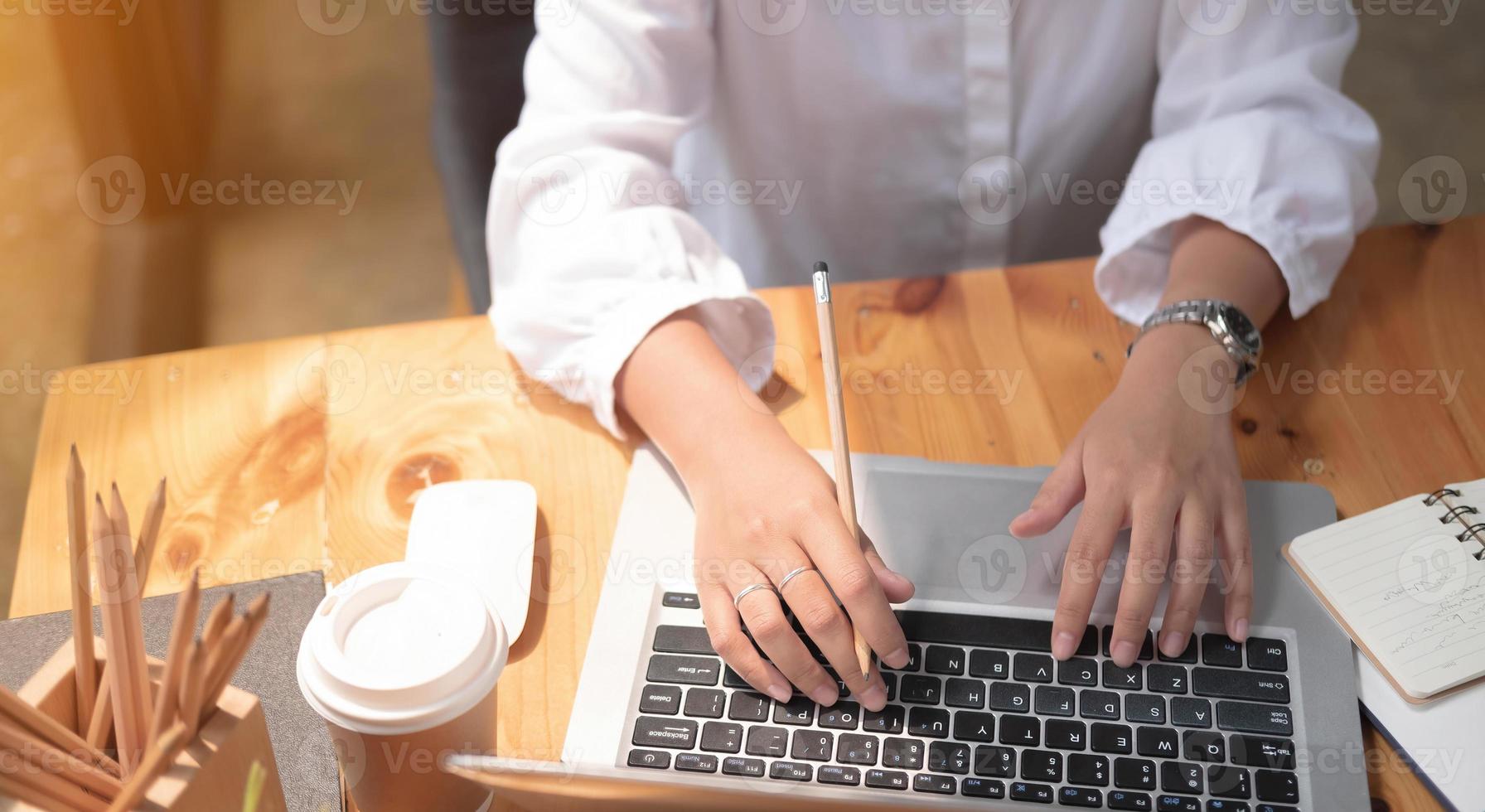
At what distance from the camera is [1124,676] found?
500 mm

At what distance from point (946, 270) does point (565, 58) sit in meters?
0.39

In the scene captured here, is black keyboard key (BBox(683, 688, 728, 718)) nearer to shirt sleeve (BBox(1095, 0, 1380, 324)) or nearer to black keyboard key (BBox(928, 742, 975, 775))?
black keyboard key (BBox(928, 742, 975, 775))

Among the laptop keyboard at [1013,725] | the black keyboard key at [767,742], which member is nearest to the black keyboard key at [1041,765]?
the laptop keyboard at [1013,725]

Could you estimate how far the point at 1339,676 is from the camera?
19.6 inches

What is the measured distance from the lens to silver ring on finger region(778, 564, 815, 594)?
522mm

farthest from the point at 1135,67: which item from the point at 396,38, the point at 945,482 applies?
the point at 396,38

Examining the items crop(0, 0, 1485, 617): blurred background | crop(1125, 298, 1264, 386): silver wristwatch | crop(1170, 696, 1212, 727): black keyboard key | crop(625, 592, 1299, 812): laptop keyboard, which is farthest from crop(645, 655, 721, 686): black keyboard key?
crop(0, 0, 1485, 617): blurred background

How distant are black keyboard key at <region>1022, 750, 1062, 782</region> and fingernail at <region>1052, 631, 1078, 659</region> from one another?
0.05 m

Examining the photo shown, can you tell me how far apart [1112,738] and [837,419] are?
0.60ft

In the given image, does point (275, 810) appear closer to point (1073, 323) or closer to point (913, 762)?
point (913, 762)

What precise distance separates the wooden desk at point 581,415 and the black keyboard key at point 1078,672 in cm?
14

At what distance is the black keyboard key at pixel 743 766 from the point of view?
18.6 inches

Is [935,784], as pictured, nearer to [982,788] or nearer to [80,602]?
[982,788]

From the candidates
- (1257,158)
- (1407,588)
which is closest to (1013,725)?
(1407,588)
